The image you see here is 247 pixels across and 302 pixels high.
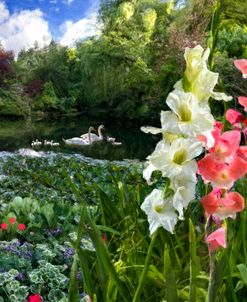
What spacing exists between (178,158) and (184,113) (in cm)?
7

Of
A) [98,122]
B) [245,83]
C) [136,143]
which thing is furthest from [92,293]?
[98,122]

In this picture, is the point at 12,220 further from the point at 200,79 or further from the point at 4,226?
the point at 200,79

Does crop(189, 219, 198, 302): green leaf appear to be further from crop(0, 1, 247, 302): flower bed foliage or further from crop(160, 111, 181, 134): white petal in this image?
crop(160, 111, 181, 134): white petal

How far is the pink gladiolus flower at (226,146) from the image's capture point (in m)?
0.82

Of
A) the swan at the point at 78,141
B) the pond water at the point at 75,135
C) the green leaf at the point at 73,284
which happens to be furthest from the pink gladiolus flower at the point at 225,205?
the swan at the point at 78,141

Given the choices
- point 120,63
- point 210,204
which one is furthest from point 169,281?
point 120,63

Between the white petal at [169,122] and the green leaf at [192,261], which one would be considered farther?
the green leaf at [192,261]

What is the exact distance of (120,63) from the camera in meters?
23.1

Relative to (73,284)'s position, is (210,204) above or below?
above

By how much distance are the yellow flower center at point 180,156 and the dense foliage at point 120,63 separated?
1907 cm

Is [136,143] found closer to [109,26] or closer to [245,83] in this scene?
[245,83]

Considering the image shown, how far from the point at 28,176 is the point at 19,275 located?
3882 millimetres

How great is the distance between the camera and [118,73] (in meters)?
22.6

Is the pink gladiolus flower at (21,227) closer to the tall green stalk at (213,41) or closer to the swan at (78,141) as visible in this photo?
the tall green stalk at (213,41)
